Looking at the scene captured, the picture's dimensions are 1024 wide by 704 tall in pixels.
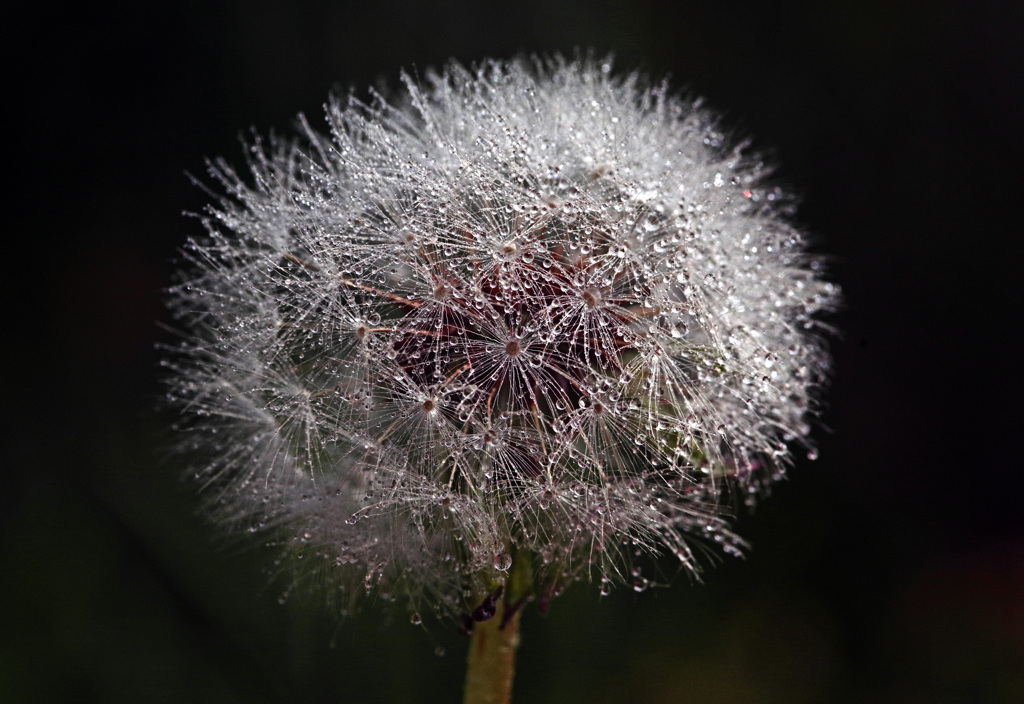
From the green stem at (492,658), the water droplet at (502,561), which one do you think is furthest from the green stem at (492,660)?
the water droplet at (502,561)

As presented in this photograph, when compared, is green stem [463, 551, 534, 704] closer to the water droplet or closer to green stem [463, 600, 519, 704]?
green stem [463, 600, 519, 704]

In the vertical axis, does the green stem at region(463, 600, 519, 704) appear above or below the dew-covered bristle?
below

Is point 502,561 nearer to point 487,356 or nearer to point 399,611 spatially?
point 487,356

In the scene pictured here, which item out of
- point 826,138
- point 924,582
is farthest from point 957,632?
point 826,138

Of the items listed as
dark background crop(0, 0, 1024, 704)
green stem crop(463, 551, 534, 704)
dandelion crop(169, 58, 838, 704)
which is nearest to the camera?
dandelion crop(169, 58, 838, 704)

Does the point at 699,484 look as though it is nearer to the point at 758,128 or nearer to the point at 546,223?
the point at 546,223

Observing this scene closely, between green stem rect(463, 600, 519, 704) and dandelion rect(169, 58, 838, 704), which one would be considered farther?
green stem rect(463, 600, 519, 704)

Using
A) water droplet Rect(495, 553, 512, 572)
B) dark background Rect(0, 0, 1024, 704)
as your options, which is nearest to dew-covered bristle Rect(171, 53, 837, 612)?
water droplet Rect(495, 553, 512, 572)

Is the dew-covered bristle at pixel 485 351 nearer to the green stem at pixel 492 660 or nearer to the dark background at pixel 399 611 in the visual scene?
the green stem at pixel 492 660

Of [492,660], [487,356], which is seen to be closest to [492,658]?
[492,660]
